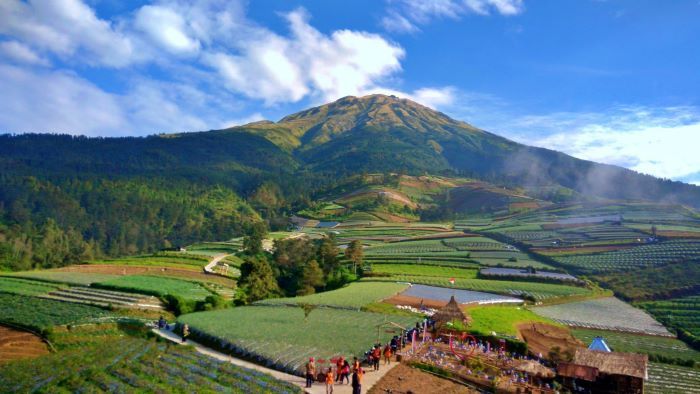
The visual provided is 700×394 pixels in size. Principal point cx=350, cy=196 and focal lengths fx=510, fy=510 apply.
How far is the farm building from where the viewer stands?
1171 inches

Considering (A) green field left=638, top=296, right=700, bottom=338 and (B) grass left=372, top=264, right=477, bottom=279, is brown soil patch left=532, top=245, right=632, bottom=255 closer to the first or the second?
(B) grass left=372, top=264, right=477, bottom=279

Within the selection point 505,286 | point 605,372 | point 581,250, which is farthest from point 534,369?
point 581,250

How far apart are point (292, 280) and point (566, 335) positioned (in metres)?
42.7

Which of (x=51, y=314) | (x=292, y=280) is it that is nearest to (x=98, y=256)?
(x=292, y=280)

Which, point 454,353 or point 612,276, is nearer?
point 454,353

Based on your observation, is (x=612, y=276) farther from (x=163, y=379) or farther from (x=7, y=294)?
(x=7, y=294)

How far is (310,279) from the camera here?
69562mm

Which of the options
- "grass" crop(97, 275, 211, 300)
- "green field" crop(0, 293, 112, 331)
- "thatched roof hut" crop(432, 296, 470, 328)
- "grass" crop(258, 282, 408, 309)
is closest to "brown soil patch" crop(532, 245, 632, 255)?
"grass" crop(258, 282, 408, 309)

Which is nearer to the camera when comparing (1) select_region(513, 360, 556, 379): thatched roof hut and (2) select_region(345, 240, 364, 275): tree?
(1) select_region(513, 360, 556, 379): thatched roof hut

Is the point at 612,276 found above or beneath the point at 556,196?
beneath

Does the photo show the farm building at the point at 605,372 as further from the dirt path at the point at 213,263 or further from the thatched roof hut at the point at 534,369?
the dirt path at the point at 213,263

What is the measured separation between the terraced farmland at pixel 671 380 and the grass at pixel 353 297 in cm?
2385

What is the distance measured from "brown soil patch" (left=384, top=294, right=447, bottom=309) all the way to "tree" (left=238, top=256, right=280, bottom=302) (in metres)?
16.2

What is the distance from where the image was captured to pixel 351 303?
162 feet
